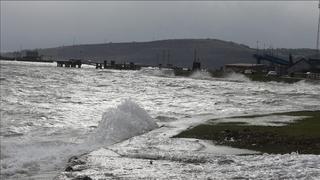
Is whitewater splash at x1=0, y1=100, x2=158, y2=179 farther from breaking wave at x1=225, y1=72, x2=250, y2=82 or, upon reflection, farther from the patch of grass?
breaking wave at x1=225, y1=72, x2=250, y2=82

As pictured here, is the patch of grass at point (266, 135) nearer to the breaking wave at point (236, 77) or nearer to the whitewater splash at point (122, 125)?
the whitewater splash at point (122, 125)

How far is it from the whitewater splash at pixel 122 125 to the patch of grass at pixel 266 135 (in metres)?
2.29

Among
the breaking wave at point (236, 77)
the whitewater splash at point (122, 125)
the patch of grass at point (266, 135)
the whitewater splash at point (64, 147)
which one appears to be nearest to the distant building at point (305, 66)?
the breaking wave at point (236, 77)

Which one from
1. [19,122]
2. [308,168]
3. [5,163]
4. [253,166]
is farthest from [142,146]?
[19,122]

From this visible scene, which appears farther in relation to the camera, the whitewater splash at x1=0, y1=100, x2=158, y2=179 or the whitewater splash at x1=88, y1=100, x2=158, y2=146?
the whitewater splash at x1=88, y1=100, x2=158, y2=146

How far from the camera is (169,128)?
25.2 m

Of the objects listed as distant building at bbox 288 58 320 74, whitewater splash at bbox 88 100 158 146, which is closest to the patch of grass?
whitewater splash at bbox 88 100 158 146

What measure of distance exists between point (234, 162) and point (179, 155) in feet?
6.64

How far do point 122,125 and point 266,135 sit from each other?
624cm

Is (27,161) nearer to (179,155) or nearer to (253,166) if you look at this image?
(179,155)

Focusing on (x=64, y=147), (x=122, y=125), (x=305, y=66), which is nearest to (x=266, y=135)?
(x=122, y=125)

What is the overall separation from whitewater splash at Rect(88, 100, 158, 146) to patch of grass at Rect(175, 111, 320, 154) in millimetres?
2288

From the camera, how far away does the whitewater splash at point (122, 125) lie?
75.8 ft

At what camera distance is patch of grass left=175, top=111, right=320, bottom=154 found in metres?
18.2
